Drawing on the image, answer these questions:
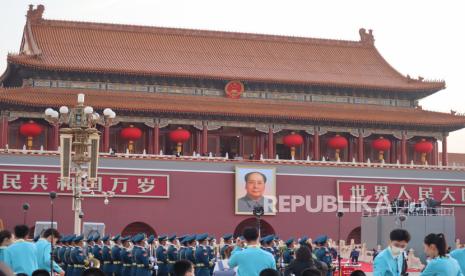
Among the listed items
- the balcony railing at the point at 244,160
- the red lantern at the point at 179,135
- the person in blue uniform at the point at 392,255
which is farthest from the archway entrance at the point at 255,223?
the person in blue uniform at the point at 392,255

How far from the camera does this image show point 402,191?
34.4 meters

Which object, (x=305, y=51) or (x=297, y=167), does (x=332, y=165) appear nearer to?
(x=297, y=167)

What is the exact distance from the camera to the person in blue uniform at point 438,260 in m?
8.98

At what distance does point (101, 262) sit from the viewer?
64.4 ft

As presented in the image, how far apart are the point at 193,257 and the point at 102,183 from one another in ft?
45.1

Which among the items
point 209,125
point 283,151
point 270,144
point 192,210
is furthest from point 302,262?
point 283,151

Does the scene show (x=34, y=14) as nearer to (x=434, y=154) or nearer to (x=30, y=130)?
(x=30, y=130)

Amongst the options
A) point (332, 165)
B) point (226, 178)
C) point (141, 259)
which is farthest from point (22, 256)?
point (332, 165)

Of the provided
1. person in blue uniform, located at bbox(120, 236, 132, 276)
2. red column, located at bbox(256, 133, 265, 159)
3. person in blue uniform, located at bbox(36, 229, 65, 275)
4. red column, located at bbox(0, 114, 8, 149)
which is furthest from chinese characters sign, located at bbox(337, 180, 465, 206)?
person in blue uniform, located at bbox(36, 229, 65, 275)

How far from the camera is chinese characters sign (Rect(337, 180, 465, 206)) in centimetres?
3397

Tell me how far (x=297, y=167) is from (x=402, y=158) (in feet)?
17.4

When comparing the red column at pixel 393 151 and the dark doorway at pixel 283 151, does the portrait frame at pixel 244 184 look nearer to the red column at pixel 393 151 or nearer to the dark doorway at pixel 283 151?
the dark doorway at pixel 283 151

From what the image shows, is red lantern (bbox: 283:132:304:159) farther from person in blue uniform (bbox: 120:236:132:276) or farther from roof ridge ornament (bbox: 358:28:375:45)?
person in blue uniform (bbox: 120:236:132:276)

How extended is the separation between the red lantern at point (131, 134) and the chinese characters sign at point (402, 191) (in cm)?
799
